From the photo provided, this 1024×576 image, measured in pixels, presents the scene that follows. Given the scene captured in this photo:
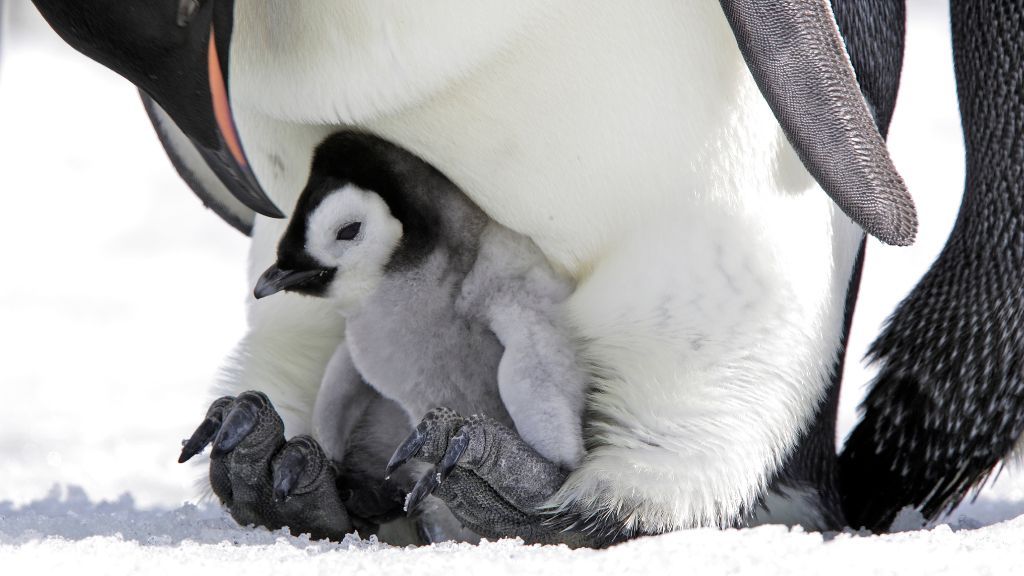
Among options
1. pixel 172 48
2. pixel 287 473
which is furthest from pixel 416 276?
pixel 172 48

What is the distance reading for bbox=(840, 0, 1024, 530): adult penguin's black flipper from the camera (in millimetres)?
1295

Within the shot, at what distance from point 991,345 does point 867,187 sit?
1.16 ft

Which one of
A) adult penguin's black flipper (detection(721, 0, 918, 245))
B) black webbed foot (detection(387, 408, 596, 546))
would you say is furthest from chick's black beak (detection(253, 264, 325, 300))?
adult penguin's black flipper (detection(721, 0, 918, 245))

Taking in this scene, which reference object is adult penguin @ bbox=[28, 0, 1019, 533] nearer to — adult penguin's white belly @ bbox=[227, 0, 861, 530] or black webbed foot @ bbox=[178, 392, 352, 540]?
adult penguin's white belly @ bbox=[227, 0, 861, 530]

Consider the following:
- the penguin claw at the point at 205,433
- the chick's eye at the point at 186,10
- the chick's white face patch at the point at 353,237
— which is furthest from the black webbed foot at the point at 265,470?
the chick's eye at the point at 186,10

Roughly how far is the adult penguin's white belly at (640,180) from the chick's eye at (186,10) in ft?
0.52

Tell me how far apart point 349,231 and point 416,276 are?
0.08m

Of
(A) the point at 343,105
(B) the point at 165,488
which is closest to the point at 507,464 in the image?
(A) the point at 343,105

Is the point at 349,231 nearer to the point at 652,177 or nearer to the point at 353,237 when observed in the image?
the point at 353,237

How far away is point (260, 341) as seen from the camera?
139 centimetres

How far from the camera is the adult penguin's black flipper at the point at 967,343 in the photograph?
4.25ft

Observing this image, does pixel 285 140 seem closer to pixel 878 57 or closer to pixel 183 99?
pixel 183 99

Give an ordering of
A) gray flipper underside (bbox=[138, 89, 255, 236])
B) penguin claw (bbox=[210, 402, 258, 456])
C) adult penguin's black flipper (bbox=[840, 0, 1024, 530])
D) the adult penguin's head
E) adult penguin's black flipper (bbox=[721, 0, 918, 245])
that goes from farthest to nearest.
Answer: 1. gray flipper underside (bbox=[138, 89, 255, 236])
2. adult penguin's black flipper (bbox=[840, 0, 1024, 530])
3. penguin claw (bbox=[210, 402, 258, 456])
4. adult penguin's black flipper (bbox=[721, 0, 918, 245])
5. the adult penguin's head

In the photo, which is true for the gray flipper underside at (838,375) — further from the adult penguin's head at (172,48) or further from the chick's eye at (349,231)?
the adult penguin's head at (172,48)
